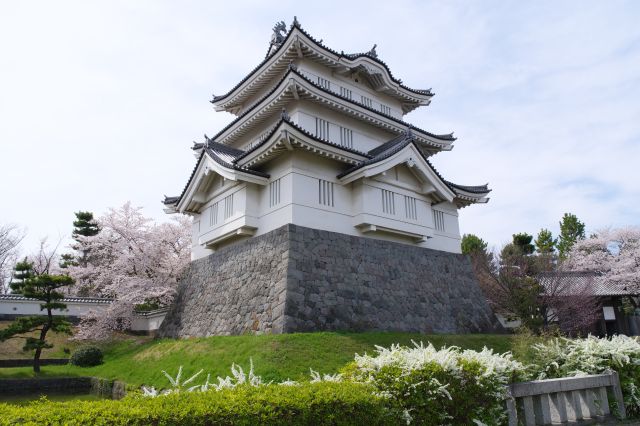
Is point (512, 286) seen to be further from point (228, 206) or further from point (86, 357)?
point (86, 357)

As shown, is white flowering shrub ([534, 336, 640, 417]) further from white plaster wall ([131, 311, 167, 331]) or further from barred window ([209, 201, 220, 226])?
white plaster wall ([131, 311, 167, 331])

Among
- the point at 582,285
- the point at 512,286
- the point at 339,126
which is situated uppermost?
the point at 339,126

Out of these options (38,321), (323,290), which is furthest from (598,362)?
(38,321)

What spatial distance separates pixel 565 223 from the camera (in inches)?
1574

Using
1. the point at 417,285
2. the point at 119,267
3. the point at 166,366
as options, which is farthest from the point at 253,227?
the point at 119,267

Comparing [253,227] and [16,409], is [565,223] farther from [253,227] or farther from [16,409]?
[16,409]

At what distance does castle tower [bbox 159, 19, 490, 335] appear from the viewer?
1431cm

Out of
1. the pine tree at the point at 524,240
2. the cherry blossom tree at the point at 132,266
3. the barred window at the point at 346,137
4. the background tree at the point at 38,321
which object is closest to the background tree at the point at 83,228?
the cherry blossom tree at the point at 132,266

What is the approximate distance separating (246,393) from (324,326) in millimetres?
8884

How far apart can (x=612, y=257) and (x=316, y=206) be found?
28.8 meters

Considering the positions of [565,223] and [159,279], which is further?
[565,223]

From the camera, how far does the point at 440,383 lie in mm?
5680

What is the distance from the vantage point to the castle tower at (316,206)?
14.3m

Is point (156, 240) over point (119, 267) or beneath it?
over
